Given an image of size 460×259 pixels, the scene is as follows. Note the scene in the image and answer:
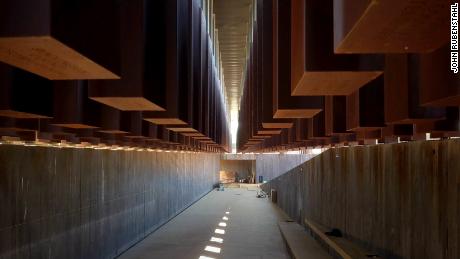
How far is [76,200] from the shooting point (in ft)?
40.2

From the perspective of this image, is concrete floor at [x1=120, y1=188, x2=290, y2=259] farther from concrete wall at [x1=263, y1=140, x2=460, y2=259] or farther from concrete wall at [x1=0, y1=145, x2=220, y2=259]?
concrete wall at [x1=263, y1=140, x2=460, y2=259]

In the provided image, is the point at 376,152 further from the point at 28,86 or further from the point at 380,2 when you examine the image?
the point at 380,2

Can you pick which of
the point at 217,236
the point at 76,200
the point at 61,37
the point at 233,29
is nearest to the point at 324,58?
the point at 61,37

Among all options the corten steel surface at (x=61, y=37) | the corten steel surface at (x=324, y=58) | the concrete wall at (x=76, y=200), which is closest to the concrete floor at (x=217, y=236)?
the concrete wall at (x=76, y=200)

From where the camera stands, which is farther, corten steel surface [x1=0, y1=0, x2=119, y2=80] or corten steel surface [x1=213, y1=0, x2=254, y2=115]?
corten steel surface [x1=213, y1=0, x2=254, y2=115]

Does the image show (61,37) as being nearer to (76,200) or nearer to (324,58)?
(324,58)

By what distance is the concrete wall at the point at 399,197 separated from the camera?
501 centimetres

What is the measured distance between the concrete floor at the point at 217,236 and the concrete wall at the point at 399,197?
200 inches

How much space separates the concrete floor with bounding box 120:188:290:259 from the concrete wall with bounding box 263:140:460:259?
5.08 m

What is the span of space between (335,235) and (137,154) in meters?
9.75

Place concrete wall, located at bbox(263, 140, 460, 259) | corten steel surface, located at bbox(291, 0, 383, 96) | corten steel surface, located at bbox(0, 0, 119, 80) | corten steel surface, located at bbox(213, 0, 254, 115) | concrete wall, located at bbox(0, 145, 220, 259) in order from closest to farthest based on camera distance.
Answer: corten steel surface, located at bbox(0, 0, 119, 80)
corten steel surface, located at bbox(291, 0, 383, 96)
concrete wall, located at bbox(263, 140, 460, 259)
concrete wall, located at bbox(0, 145, 220, 259)
corten steel surface, located at bbox(213, 0, 254, 115)

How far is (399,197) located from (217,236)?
14.0 metres

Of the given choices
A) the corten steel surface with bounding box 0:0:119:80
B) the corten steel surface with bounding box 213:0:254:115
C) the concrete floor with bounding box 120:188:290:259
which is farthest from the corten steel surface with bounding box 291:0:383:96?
the corten steel surface with bounding box 213:0:254:115

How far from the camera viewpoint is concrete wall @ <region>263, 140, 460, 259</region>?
5.01 metres
